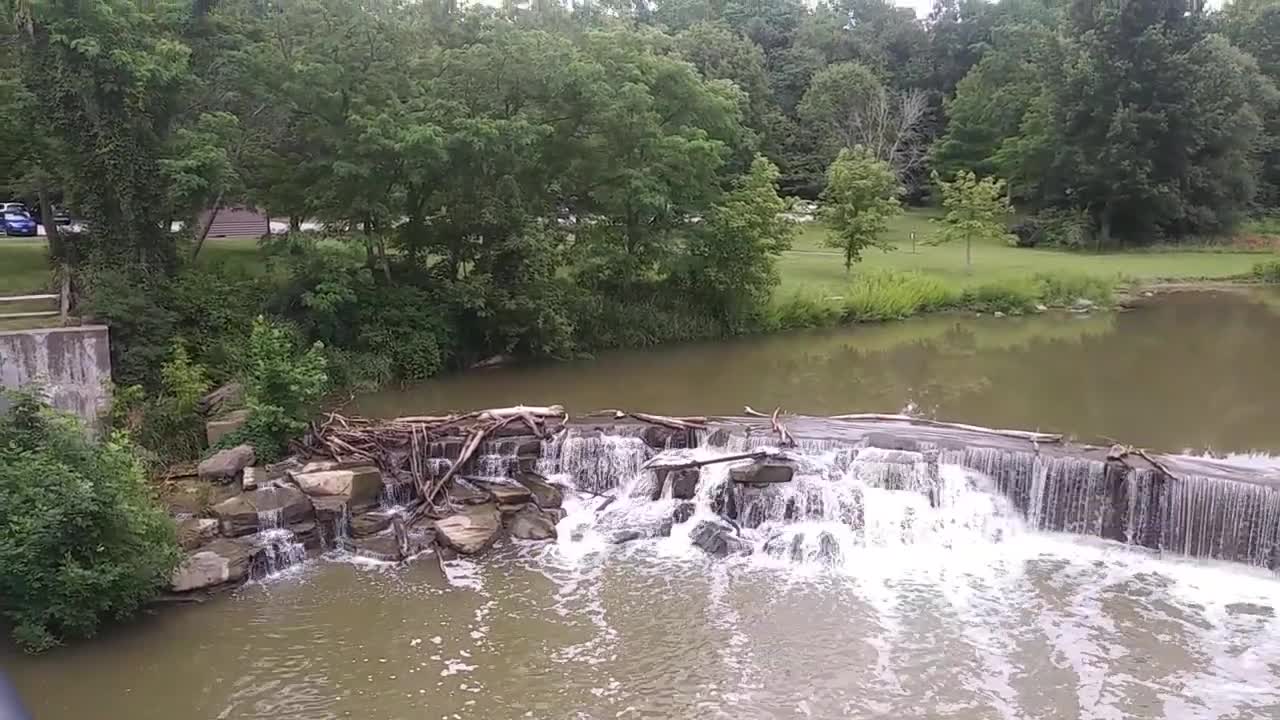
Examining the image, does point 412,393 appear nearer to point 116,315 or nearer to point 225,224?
point 116,315

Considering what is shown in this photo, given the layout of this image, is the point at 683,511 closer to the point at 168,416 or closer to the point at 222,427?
the point at 222,427

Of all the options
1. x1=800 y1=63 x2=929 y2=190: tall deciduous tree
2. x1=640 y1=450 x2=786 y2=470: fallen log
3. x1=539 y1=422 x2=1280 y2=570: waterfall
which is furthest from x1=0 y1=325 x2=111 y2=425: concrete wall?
x1=800 y1=63 x2=929 y2=190: tall deciduous tree

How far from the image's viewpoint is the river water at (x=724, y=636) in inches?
402

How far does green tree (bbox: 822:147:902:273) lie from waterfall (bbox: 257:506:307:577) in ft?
73.7

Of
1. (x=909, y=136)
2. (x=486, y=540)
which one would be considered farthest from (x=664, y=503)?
(x=909, y=136)

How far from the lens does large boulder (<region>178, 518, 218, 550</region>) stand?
13.1 meters

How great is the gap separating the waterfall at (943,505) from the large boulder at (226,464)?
506 centimetres

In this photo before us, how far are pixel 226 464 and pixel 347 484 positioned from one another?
6.21 feet

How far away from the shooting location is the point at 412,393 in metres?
21.0

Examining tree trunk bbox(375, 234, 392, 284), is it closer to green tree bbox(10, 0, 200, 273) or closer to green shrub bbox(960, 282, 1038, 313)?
green tree bbox(10, 0, 200, 273)

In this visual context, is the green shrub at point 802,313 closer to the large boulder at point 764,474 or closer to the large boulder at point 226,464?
the large boulder at point 764,474

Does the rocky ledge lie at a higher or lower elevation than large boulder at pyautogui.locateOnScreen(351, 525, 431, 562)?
higher

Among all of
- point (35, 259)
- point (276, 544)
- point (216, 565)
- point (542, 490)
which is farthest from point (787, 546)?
point (35, 259)

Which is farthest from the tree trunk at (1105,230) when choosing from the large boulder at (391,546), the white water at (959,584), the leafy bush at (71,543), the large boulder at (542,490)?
the leafy bush at (71,543)
